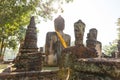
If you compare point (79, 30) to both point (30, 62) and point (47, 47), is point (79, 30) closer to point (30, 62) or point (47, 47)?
point (30, 62)

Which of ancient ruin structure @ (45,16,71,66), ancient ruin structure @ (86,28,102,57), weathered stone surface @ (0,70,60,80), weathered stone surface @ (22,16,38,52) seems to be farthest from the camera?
ancient ruin structure @ (86,28,102,57)

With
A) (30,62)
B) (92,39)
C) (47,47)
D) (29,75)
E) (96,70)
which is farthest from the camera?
(92,39)

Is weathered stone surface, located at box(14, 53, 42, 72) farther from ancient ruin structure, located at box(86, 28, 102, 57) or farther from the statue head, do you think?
the statue head

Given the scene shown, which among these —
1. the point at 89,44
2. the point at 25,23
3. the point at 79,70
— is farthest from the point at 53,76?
the point at 25,23

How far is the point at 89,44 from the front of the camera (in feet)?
41.9

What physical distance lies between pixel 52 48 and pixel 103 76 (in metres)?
11.2

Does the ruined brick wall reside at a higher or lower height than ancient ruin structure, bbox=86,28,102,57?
lower

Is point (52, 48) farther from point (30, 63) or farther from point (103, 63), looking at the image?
point (103, 63)

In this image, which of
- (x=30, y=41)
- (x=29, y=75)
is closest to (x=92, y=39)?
(x=30, y=41)

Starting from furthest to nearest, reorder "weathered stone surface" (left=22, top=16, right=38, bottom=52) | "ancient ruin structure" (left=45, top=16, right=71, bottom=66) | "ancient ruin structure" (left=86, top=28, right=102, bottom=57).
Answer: "ancient ruin structure" (left=86, top=28, right=102, bottom=57), "ancient ruin structure" (left=45, top=16, right=71, bottom=66), "weathered stone surface" (left=22, top=16, right=38, bottom=52)

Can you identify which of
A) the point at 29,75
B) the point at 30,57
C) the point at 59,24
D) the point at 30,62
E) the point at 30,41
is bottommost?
the point at 29,75

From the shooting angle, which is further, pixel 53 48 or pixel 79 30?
pixel 53 48

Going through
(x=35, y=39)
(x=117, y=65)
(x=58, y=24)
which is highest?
(x=58, y=24)

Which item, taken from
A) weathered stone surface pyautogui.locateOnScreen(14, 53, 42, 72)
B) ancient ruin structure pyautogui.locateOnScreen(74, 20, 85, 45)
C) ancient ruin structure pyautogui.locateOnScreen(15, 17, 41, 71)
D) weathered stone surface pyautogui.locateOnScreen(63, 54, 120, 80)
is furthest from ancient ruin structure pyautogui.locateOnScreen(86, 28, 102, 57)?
weathered stone surface pyautogui.locateOnScreen(63, 54, 120, 80)
